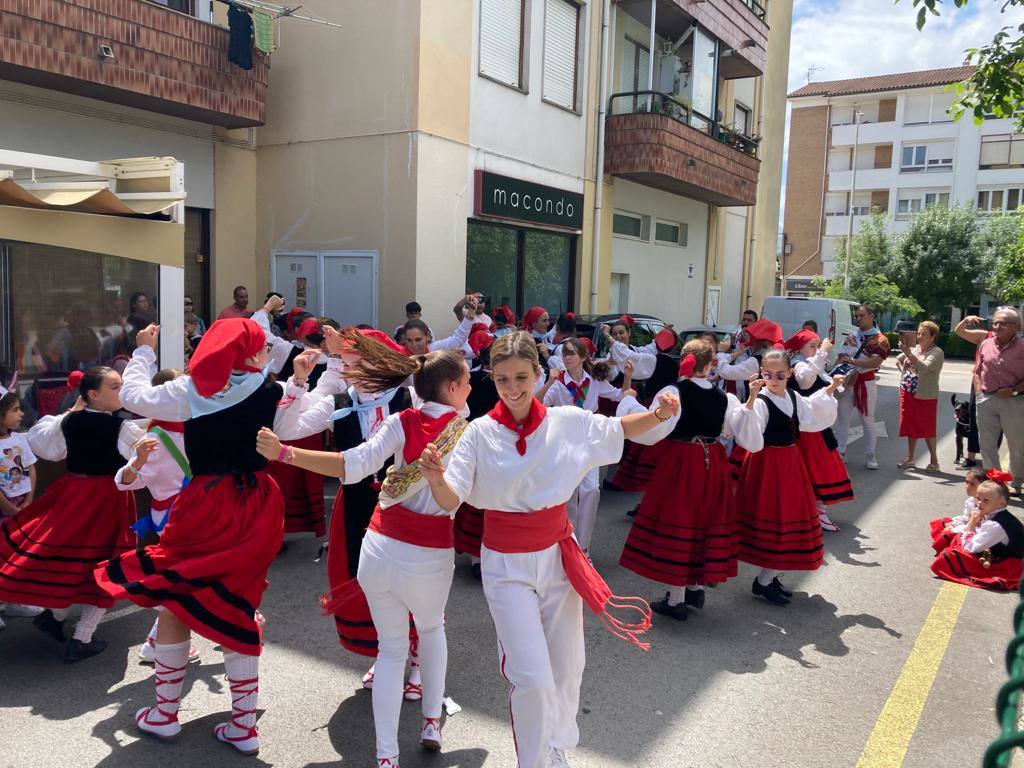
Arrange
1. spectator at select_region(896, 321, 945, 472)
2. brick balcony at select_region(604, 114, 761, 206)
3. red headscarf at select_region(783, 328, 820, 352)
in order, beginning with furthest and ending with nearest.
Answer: brick balcony at select_region(604, 114, 761, 206) < spectator at select_region(896, 321, 945, 472) < red headscarf at select_region(783, 328, 820, 352)

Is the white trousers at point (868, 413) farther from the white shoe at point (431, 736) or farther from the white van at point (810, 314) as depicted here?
the white shoe at point (431, 736)

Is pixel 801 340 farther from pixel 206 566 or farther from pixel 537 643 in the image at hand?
pixel 206 566

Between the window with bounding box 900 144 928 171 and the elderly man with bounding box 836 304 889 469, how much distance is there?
40.0 metres

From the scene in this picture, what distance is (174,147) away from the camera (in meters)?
11.3

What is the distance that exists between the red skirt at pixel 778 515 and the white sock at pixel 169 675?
11.6ft

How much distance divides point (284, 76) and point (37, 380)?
8143mm

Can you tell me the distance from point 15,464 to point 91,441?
27.7 inches

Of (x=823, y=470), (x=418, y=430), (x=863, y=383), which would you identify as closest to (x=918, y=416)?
(x=863, y=383)

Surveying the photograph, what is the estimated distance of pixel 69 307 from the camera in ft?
19.4

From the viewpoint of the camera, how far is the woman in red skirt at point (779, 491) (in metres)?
5.40

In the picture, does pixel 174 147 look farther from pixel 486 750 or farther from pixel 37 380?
pixel 486 750

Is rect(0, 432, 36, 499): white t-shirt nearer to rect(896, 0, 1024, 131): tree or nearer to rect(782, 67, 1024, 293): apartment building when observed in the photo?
rect(896, 0, 1024, 131): tree

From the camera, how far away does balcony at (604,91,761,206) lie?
49.7 ft

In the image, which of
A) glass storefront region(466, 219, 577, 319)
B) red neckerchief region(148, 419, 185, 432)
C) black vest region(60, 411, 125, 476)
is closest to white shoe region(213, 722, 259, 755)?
red neckerchief region(148, 419, 185, 432)
